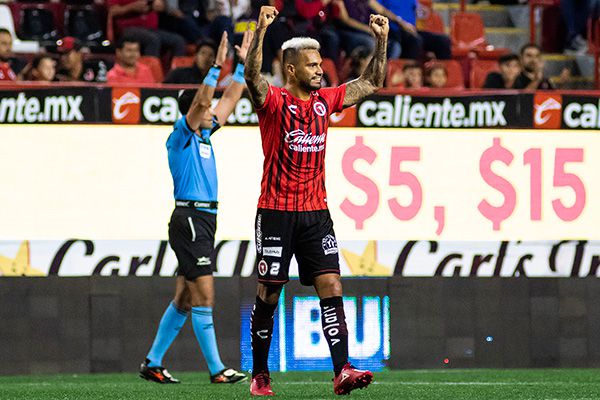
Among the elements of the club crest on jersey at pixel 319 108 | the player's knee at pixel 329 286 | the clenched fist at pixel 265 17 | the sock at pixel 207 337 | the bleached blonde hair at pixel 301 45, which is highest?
the clenched fist at pixel 265 17

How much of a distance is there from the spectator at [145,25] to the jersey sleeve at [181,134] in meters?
4.43

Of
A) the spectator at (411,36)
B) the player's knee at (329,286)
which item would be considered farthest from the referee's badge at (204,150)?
the spectator at (411,36)

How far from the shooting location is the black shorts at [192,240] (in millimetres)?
9594

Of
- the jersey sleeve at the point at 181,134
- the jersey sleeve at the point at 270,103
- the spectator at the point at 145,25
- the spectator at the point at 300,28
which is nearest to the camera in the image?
the jersey sleeve at the point at 270,103

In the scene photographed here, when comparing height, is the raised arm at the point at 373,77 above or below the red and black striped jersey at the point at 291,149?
above

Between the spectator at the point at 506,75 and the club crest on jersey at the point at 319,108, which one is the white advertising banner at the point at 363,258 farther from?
the club crest on jersey at the point at 319,108

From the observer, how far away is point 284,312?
11414 mm

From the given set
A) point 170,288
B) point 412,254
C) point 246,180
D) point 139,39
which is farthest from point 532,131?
point 139,39

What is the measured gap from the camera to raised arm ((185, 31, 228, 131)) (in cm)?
909

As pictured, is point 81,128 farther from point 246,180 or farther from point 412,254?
point 412,254

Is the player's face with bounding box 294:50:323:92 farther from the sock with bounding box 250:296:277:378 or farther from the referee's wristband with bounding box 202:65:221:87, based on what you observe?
the referee's wristband with bounding box 202:65:221:87

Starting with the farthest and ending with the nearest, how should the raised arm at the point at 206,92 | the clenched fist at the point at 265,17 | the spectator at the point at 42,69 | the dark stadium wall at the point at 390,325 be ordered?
the spectator at the point at 42,69 → the dark stadium wall at the point at 390,325 → the raised arm at the point at 206,92 → the clenched fist at the point at 265,17

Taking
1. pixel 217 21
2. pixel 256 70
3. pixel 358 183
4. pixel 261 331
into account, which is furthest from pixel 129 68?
pixel 256 70

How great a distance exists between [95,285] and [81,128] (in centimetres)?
138
